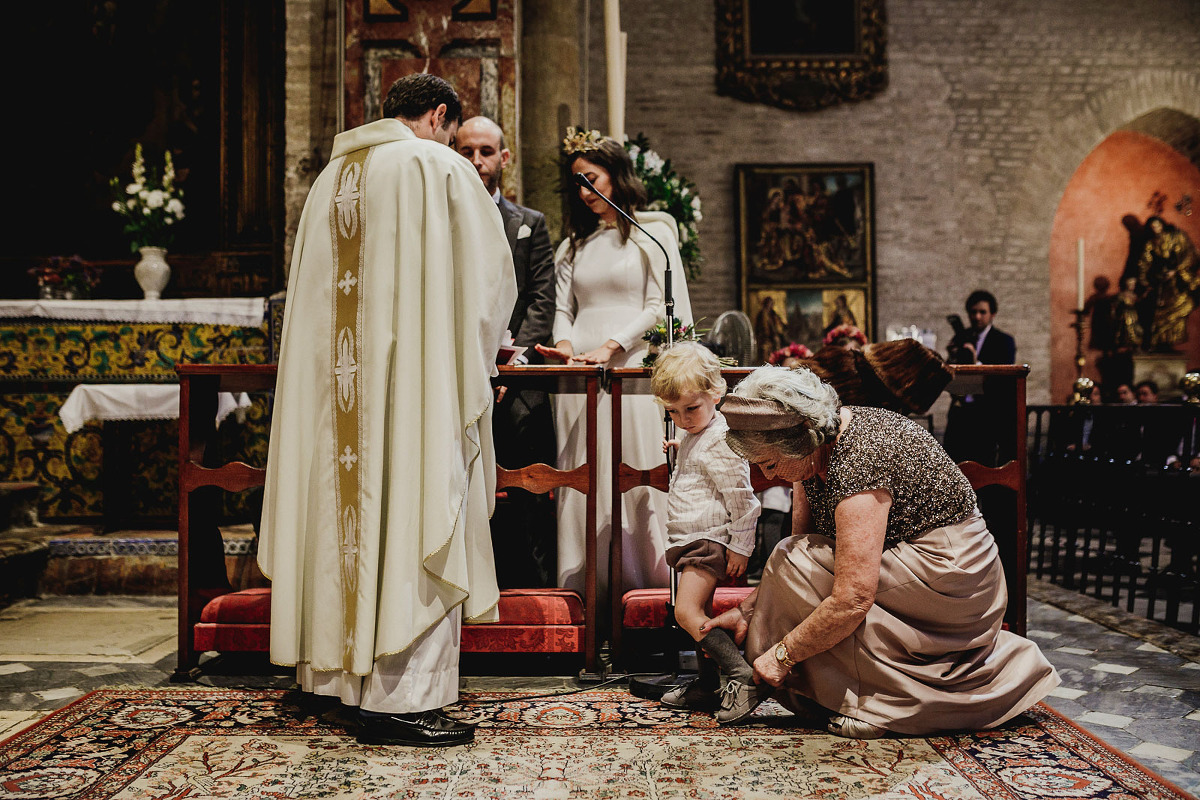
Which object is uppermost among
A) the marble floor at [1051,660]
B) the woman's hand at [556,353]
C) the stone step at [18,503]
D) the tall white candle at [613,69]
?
the tall white candle at [613,69]

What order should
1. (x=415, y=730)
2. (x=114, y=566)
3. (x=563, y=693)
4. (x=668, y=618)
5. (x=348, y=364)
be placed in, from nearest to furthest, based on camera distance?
(x=415, y=730) → (x=348, y=364) → (x=563, y=693) → (x=668, y=618) → (x=114, y=566)

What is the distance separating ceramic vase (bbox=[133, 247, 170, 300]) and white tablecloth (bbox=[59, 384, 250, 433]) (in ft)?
3.54

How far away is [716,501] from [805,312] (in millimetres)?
7351

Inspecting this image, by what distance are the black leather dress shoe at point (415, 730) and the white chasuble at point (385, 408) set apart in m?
0.17

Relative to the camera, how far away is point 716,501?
9.09 ft

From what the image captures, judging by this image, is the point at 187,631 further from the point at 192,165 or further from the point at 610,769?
the point at 192,165

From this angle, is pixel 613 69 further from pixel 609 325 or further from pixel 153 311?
pixel 153 311

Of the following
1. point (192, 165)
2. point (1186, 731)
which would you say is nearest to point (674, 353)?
point (1186, 731)

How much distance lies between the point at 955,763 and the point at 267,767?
167 cm

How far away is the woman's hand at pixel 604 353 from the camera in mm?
3461

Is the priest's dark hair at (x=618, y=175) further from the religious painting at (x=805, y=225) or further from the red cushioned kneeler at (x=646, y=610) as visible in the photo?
the religious painting at (x=805, y=225)

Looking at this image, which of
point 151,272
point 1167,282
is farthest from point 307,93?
point 1167,282

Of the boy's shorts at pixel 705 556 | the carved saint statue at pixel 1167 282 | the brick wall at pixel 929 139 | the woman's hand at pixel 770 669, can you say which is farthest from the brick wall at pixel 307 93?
the carved saint statue at pixel 1167 282

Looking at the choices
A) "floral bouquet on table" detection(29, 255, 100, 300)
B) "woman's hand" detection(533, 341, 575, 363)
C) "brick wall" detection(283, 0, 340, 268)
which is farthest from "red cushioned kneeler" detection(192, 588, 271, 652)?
"floral bouquet on table" detection(29, 255, 100, 300)
